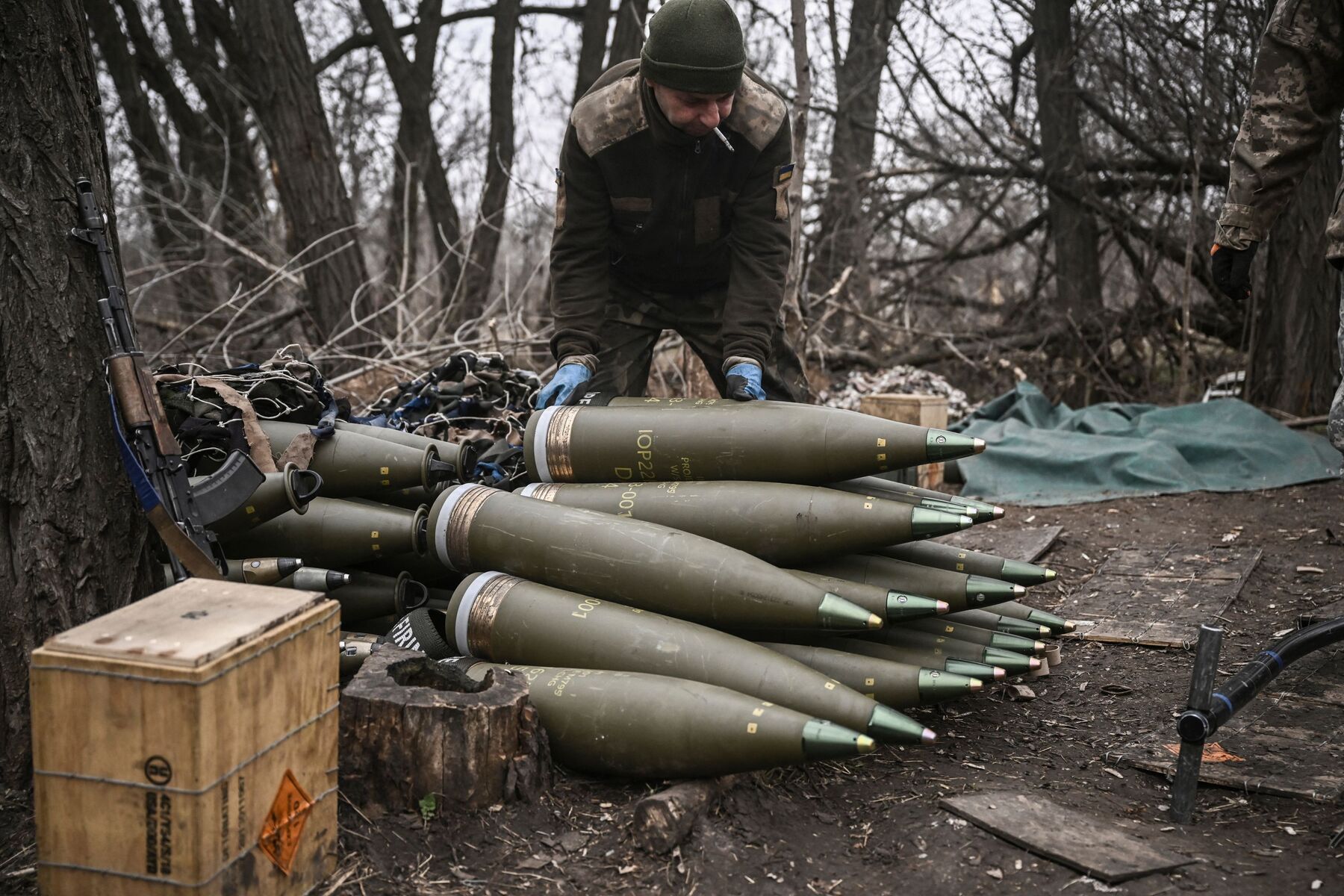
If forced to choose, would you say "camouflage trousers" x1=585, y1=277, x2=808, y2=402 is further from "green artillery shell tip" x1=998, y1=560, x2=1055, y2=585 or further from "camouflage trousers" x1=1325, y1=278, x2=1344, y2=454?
"camouflage trousers" x1=1325, y1=278, x2=1344, y2=454

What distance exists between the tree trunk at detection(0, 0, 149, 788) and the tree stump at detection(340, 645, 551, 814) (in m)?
0.86

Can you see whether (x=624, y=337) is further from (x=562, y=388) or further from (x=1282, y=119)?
(x=1282, y=119)

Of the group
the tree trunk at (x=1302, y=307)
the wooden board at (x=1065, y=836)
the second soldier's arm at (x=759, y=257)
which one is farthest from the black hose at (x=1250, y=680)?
the tree trunk at (x=1302, y=307)

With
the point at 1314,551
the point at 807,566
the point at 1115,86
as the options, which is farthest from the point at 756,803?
the point at 1115,86

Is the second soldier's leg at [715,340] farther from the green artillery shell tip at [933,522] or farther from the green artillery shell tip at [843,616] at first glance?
the green artillery shell tip at [843,616]

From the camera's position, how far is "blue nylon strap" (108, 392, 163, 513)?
109 inches

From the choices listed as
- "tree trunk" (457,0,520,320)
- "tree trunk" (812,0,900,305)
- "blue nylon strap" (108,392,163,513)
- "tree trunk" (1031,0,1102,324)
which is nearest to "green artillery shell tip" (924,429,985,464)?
"blue nylon strap" (108,392,163,513)

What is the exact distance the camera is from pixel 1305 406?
798 centimetres

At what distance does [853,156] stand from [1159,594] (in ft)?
23.6

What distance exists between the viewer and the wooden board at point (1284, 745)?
2.86 metres

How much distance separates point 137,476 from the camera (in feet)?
9.13

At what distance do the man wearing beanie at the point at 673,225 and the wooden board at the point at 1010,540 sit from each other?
1.62 metres

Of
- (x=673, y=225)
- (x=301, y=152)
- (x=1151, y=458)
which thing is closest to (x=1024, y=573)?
(x=673, y=225)

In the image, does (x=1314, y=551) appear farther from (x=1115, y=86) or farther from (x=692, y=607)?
(x=1115, y=86)
